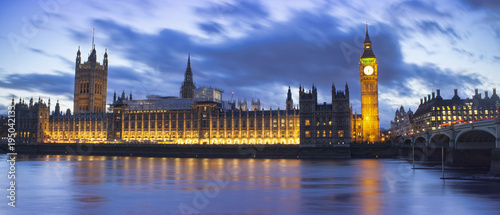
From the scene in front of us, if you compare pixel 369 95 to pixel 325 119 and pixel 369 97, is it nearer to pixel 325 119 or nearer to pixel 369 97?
Answer: pixel 369 97

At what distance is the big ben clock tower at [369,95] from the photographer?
165m

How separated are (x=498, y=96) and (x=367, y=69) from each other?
57.0 meters

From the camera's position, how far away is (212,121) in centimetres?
15625

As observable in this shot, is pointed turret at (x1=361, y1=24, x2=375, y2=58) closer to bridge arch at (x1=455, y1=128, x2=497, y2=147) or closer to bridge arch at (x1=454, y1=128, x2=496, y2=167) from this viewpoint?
bridge arch at (x1=454, y1=128, x2=496, y2=167)

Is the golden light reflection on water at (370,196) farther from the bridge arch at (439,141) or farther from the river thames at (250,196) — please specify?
the bridge arch at (439,141)

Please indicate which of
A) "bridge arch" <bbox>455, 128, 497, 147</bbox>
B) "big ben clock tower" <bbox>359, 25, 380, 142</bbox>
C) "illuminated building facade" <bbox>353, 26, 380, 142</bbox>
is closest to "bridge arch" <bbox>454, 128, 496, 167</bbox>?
"bridge arch" <bbox>455, 128, 497, 147</bbox>

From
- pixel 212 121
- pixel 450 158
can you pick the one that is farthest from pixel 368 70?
pixel 450 158

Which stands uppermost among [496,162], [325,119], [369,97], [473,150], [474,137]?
[369,97]

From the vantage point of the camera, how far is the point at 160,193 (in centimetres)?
3841

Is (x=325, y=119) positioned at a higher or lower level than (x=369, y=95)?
lower

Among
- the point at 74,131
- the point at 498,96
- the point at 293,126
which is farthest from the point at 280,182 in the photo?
the point at 498,96

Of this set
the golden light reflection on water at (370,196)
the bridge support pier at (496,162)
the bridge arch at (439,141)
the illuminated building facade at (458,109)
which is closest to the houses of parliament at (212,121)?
the illuminated building facade at (458,109)

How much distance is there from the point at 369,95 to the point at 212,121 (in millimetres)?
59053

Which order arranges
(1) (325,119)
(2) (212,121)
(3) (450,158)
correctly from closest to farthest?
(3) (450,158)
(1) (325,119)
(2) (212,121)
